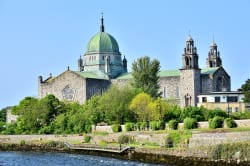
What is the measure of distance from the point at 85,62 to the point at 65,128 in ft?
115

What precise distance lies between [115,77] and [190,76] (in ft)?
64.7

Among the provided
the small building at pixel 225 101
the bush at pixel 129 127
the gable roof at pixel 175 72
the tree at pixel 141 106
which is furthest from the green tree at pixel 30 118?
the small building at pixel 225 101

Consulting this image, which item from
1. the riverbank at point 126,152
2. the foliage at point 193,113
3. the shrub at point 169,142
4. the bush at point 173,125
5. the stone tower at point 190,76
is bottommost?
the riverbank at point 126,152

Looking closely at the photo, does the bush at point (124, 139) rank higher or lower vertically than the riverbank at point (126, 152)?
higher

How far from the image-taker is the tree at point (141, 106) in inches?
2849

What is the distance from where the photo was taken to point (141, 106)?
7269 cm

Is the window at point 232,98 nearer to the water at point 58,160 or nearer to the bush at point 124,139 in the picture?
the bush at point 124,139

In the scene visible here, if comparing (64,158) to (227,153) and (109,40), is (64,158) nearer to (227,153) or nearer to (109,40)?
(227,153)

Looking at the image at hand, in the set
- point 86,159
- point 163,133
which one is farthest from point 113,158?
point 163,133

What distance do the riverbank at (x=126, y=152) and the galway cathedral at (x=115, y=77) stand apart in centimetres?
2193

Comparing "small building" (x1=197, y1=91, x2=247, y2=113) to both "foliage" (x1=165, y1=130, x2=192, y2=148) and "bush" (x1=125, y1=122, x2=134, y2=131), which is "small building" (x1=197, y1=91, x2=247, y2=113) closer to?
"bush" (x1=125, y1=122, x2=134, y2=131)

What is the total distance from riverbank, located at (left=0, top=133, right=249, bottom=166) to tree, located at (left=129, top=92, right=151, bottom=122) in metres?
7.33

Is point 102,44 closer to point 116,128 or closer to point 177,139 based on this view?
point 116,128

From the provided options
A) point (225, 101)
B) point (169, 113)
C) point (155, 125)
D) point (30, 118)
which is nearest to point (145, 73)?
point (225, 101)
